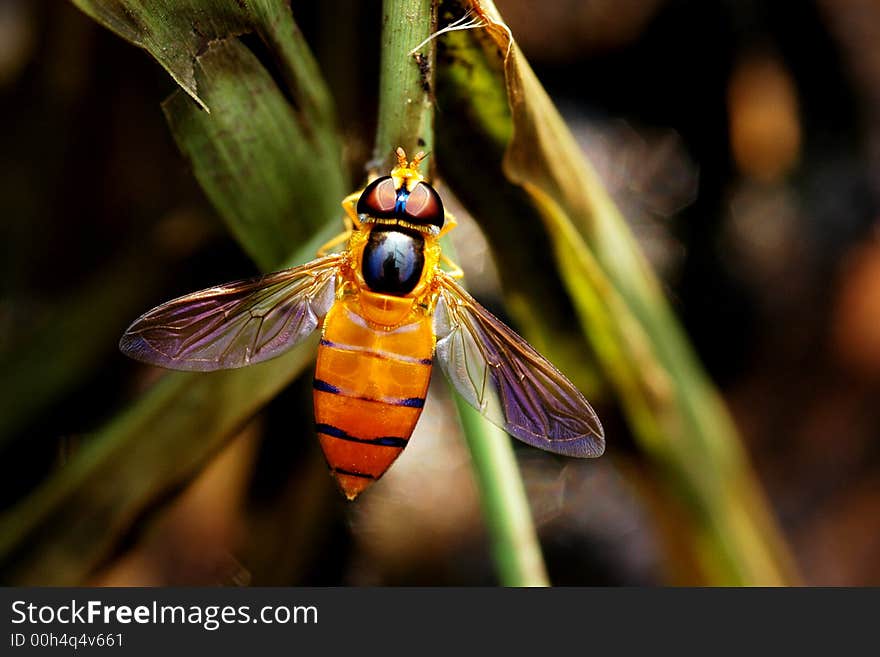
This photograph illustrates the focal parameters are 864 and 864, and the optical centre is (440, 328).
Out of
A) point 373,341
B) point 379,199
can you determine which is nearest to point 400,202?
point 379,199

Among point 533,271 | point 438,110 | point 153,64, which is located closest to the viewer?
point 438,110

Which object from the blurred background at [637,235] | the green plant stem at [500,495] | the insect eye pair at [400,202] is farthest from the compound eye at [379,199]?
the blurred background at [637,235]

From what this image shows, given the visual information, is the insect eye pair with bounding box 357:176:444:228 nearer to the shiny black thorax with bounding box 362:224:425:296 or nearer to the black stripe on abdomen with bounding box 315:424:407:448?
the shiny black thorax with bounding box 362:224:425:296

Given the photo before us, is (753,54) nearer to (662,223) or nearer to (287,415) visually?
(662,223)

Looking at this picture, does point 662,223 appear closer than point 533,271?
No

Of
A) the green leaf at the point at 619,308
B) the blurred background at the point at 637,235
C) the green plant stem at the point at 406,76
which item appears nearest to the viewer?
the green plant stem at the point at 406,76

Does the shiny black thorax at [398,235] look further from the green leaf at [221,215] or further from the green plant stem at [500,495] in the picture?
the green plant stem at [500,495]

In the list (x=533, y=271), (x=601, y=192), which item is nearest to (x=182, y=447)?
(x=533, y=271)

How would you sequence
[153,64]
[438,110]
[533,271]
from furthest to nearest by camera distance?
[153,64], [533,271], [438,110]

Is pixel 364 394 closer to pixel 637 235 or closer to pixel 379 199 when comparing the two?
pixel 379 199
